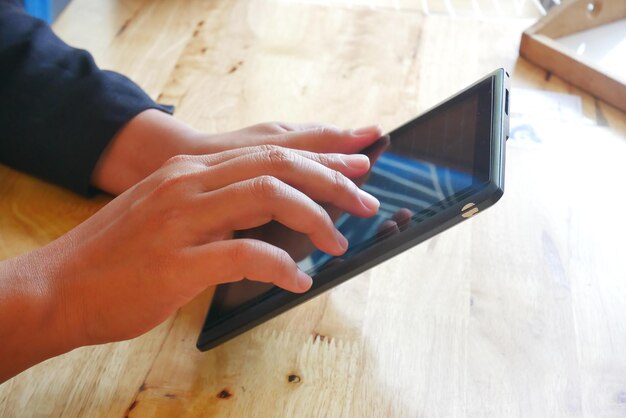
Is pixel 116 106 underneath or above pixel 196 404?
above

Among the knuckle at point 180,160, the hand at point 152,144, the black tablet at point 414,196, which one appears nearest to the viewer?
the black tablet at point 414,196

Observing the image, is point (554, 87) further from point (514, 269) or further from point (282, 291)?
point (282, 291)

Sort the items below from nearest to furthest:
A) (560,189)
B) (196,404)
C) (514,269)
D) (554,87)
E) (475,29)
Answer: (196,404)
(514,269)
(560,189)
(554,87)
(475,29)

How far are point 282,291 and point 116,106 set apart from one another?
1.18ft

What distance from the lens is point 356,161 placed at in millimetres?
712

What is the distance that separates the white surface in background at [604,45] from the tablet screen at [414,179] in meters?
0.41

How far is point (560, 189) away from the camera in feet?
2.84

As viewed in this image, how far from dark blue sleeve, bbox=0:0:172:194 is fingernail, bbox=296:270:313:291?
0.36 meters

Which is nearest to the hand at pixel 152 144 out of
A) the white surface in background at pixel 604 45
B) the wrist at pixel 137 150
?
the wrist at pixel 137 150

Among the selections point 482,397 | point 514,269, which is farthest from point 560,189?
point 482,397

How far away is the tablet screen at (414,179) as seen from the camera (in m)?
0.62

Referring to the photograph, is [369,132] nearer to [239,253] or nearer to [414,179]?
[414,179]

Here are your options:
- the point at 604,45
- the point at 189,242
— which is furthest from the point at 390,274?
the point at 604,45

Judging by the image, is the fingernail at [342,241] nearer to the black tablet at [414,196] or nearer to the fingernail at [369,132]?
the black tablet at [414,196]
